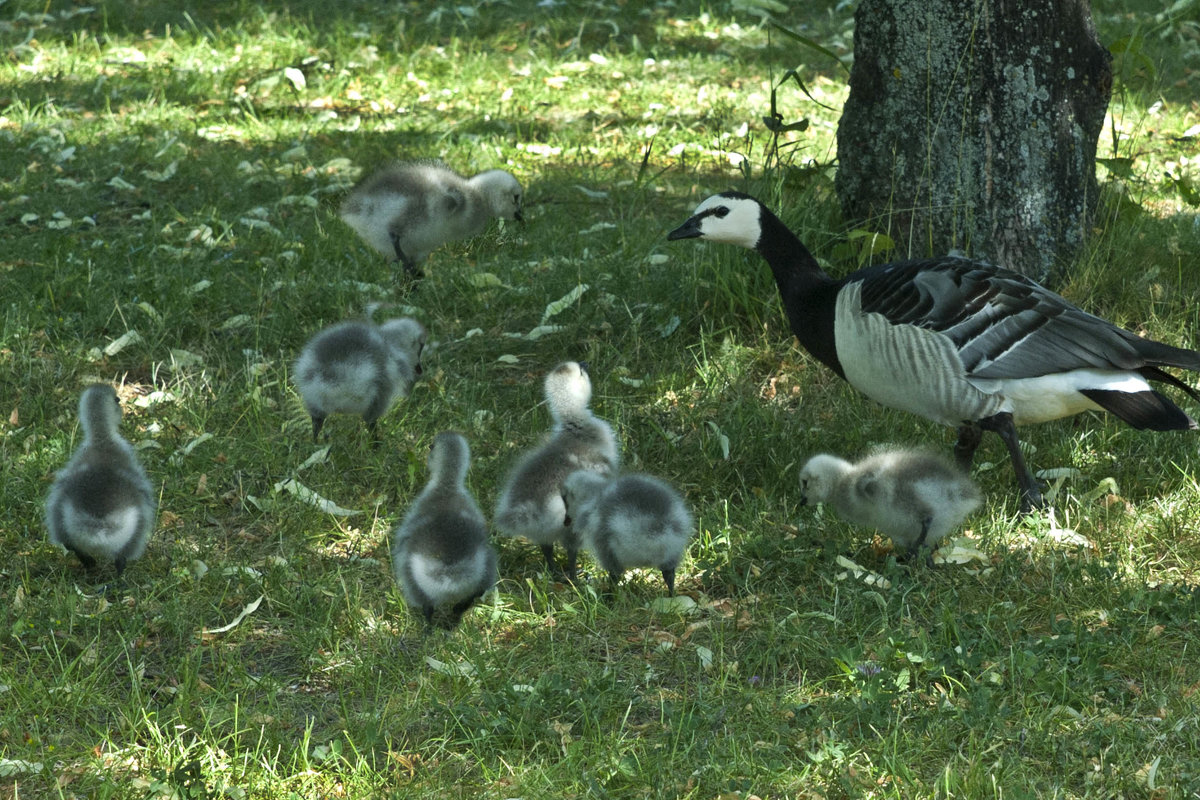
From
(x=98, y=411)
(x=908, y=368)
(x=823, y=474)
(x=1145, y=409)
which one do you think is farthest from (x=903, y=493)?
(x=98, y=411)

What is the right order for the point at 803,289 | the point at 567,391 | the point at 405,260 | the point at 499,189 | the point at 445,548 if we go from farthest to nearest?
the point at 499,189 < the point at 405,260 < the point at 803,289 < the point at 567,391 < the point at 445,548

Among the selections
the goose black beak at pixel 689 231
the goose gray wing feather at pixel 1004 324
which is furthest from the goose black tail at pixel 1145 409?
the goose black beak at pixel 689 231

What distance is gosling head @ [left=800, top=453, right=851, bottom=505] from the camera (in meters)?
5.44

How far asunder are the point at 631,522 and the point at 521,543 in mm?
1008

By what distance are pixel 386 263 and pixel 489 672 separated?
4357 mm

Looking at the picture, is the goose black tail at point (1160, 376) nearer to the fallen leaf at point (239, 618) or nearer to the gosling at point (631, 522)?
the gosling at point (631, 522)

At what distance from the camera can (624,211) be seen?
9.15 meters

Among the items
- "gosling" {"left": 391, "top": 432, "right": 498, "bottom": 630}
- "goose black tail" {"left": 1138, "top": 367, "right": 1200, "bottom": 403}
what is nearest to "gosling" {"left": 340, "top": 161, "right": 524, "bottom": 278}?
"gosling" {"left": 391, "top": 432, "right": 498, "bottom": 630}

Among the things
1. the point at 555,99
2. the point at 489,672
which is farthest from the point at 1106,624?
the point at 555,99

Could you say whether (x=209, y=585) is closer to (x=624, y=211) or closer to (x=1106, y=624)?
(x=1106, y=624)

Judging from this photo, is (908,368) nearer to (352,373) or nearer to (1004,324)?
(1004,324)

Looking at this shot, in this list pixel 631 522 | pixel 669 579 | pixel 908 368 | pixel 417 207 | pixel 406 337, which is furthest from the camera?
pixel 417 207

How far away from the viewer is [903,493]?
508cm

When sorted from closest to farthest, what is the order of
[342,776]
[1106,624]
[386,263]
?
[342,776], [1106,624], [386,263]
